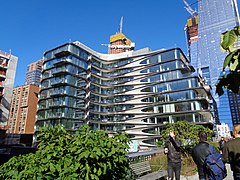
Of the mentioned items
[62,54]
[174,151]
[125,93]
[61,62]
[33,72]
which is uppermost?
[33,72]

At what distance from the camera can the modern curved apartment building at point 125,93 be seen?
4131cm

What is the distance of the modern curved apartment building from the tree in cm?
3922

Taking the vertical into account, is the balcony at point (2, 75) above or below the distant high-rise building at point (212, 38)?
below

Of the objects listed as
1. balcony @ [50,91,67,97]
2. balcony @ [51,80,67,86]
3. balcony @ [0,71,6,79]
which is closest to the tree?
balcony @ [50,91,67,97]

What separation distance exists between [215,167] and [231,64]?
327cm

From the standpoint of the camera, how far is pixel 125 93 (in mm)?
52000

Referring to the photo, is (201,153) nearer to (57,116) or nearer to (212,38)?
(57,116)

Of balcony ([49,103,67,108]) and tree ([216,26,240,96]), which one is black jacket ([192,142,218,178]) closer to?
tree ([216,26,240,96])

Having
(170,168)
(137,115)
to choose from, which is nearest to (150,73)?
(137,115)

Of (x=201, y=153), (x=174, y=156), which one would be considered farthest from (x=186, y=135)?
(x=201, y=153)

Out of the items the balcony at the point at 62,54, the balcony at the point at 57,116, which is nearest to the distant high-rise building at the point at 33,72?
the balcony at the point at 62,54

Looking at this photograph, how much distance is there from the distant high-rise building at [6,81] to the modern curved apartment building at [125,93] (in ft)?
23.2

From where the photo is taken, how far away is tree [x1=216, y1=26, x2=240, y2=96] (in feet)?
5.01

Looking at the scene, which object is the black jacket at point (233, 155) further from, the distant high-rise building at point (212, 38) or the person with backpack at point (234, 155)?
the distant high-rise building at point (212, 38)
